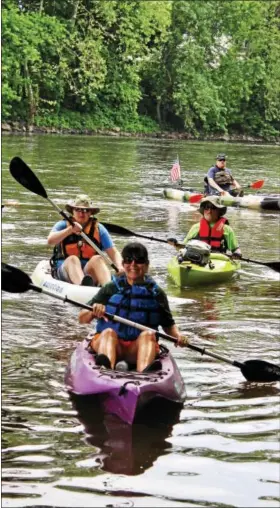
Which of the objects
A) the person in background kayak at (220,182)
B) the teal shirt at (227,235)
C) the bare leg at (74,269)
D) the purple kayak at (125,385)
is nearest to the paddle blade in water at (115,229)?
the teal shirt at (227,235)

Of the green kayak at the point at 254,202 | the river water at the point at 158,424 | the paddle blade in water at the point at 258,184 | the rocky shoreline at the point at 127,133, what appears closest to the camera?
the river water at the point at 158,424

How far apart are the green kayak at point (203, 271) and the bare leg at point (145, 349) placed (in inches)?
146

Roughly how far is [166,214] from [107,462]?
35.5 feet

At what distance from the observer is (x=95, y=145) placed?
30406 mm

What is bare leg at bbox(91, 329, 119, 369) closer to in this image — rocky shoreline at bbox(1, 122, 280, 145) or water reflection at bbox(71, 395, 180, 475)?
water reflection at bbox(71, 395, 180, 475)

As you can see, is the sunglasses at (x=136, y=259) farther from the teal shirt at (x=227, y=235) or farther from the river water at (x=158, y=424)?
the teal shirt at (x=227, y=235)

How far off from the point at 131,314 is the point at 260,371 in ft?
2.88

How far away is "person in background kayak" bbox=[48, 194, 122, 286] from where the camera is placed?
775 centimetres

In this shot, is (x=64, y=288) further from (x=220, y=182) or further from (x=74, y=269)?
(x=220, y=182)

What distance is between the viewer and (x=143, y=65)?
41.1 m

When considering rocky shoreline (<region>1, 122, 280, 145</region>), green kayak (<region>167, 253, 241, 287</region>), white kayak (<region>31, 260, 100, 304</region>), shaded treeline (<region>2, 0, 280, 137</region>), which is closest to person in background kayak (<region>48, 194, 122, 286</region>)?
white kayak (<region>31, 260, 100, 304</region>)

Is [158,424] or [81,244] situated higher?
[81,244]

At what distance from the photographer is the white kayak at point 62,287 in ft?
24.4

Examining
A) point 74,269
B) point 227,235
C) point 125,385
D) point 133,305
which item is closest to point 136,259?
point 133,305
